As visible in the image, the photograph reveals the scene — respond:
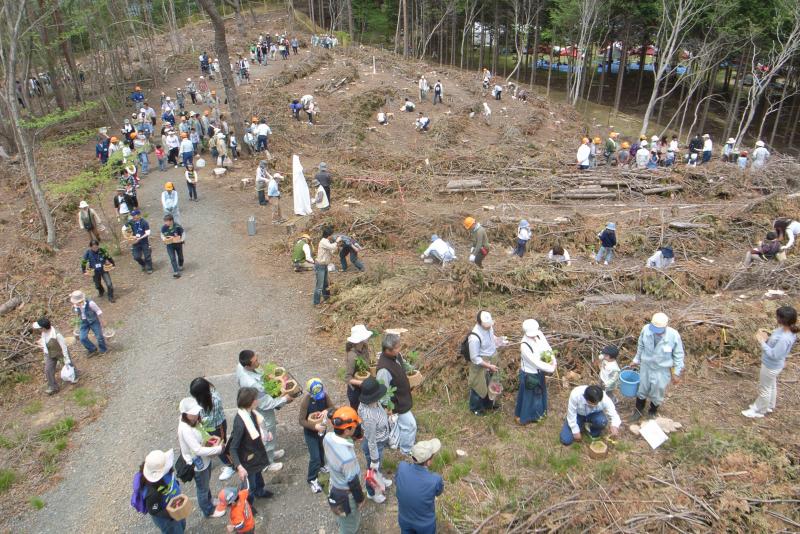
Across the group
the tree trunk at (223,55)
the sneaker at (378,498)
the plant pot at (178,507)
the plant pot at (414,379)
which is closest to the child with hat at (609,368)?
the plant pot at (414,379)

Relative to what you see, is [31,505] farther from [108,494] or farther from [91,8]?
[91,8]

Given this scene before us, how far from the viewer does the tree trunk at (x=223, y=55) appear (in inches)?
695

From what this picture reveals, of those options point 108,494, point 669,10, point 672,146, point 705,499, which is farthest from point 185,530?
point 669,10

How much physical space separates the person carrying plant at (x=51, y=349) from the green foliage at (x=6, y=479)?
213 centimetres

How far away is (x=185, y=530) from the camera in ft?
19.5

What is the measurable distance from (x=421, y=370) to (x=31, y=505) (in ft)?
18.7

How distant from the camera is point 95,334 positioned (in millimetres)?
9891

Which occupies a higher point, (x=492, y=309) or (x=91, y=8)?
(x=91, y=8)

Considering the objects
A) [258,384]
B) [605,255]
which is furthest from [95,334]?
[605,255]

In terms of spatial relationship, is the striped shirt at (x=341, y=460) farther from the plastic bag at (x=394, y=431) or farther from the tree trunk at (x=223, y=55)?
the tree trunk at (x=223, y=55)

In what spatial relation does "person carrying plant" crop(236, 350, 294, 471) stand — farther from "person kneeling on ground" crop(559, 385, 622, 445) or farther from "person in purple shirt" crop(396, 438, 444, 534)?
"person kneeling on ground" crop(559, 385, 622, 445)

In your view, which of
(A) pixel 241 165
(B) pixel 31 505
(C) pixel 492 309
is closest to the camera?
(B) pixel 31 505

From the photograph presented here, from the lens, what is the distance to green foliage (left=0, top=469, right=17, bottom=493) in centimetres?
695

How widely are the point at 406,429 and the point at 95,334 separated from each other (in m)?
7.08
